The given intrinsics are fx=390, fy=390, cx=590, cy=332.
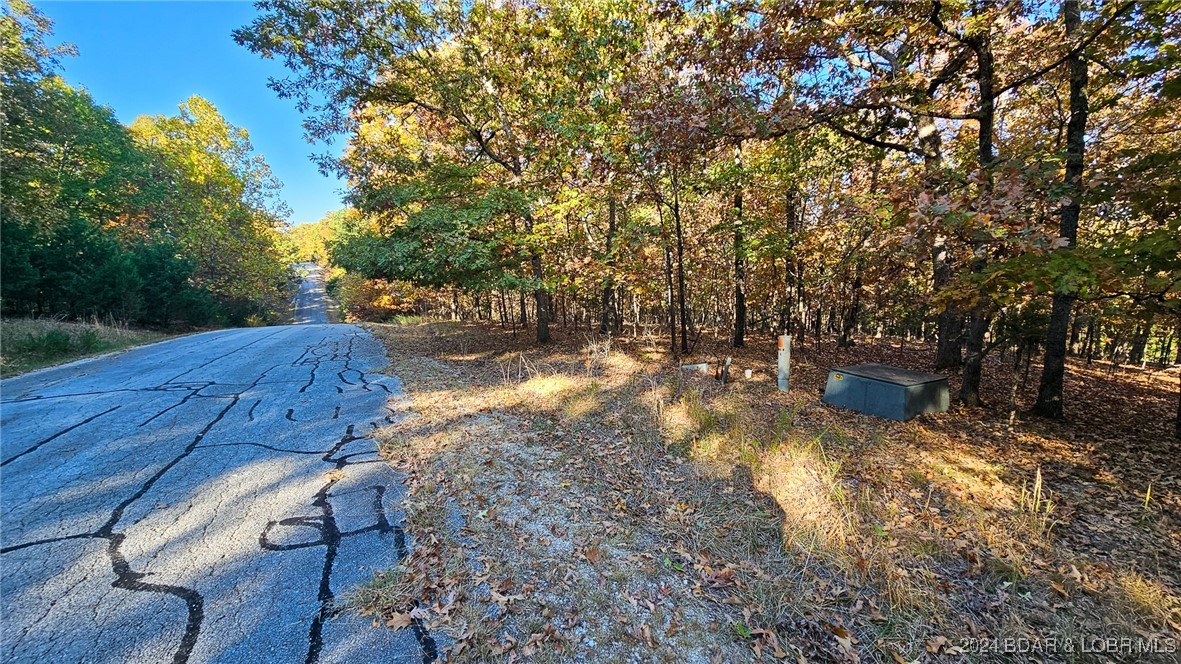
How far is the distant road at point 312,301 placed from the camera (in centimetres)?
4098

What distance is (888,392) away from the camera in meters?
6.09

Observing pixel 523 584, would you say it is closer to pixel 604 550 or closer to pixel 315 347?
pixel 604 550

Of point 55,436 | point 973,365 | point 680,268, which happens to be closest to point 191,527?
point 55,436

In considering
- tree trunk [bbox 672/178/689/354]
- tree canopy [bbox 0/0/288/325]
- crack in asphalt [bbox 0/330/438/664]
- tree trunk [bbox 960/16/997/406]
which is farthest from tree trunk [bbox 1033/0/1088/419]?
tree canopy [bbox 0/0/288/325]

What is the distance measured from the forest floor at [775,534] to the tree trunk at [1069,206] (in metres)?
0.57

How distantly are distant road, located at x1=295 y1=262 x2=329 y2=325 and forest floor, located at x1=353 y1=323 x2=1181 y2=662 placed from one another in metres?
35.3

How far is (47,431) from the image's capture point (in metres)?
4.24

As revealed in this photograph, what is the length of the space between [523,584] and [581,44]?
8853 millimetres

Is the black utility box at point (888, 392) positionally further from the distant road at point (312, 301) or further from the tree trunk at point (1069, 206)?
the distant road at point (312, 301)

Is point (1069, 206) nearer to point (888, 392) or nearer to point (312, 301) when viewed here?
point (888, 392)

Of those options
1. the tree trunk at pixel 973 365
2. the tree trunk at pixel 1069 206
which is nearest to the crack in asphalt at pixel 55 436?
the tree trunk at pixel 1069 206

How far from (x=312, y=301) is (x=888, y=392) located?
213ft

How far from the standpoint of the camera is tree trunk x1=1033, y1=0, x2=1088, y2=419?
15.9ft

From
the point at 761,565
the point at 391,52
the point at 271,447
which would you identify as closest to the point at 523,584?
the point at 761,565
